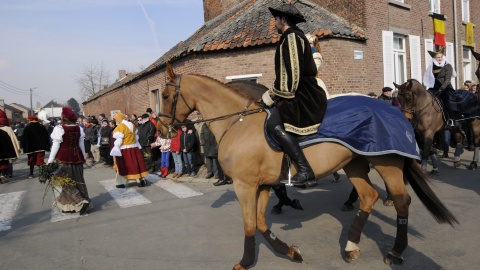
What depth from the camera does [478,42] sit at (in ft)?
66.4

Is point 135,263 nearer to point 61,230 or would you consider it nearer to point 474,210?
point 61,230

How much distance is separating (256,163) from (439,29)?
649 inches

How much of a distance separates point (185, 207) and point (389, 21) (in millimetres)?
11279

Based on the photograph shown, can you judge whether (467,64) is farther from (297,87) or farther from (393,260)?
(297,87)

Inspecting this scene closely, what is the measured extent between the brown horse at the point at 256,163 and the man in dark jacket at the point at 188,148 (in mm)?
5874

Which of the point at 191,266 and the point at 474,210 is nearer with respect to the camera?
the point at 191,266

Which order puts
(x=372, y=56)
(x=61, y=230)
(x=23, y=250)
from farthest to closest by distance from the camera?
(x=372, y=56)
(x=61, y=230)
(x=23, y=250)

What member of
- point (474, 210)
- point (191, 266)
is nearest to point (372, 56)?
point (474, 210)

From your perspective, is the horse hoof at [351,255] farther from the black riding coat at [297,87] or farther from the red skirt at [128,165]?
the red skirt at [128,165]

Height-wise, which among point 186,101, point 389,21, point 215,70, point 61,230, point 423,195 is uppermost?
point 389,21

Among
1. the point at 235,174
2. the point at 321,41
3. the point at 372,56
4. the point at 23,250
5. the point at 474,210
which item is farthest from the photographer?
the point at 372,56

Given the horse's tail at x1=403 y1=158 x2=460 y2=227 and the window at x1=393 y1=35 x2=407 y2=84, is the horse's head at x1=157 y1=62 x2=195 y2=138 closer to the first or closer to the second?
the horse's tail at x1=403 y1=158 x2=460 y2=227

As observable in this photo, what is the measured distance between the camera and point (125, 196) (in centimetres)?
868

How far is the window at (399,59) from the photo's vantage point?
1467 cm
